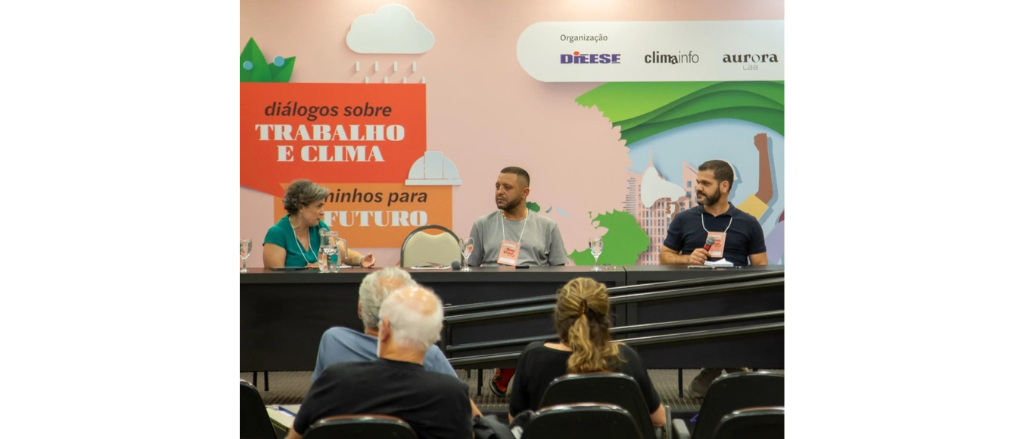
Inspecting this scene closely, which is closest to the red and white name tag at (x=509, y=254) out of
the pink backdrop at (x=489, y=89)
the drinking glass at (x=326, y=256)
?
the drinking glass at (x=326, y=256)

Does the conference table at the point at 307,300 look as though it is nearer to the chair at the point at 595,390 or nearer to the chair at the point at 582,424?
the chair at the point at 595,390

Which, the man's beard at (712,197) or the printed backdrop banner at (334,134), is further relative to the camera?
the printed backdrop banner at (334,134)

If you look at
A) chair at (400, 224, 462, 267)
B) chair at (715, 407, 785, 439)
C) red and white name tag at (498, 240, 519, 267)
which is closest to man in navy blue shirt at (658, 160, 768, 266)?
red and white name tag at (498, 240, 519, 267)

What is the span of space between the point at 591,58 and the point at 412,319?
432 centimetres

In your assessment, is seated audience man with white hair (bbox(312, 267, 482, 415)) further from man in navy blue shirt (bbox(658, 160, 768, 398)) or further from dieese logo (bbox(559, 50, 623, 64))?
dieese logo (bbox(559, 50, 623, 64))

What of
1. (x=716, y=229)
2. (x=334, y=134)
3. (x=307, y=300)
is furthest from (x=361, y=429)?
(x=334, y=134)

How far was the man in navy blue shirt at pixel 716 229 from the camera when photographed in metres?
4.62

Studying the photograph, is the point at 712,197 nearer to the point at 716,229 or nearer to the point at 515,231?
the point at 716,229

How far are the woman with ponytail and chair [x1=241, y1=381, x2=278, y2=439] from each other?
837 mm

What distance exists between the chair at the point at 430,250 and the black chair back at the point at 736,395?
9.10ft

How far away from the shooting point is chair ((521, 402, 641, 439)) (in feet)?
6.69
